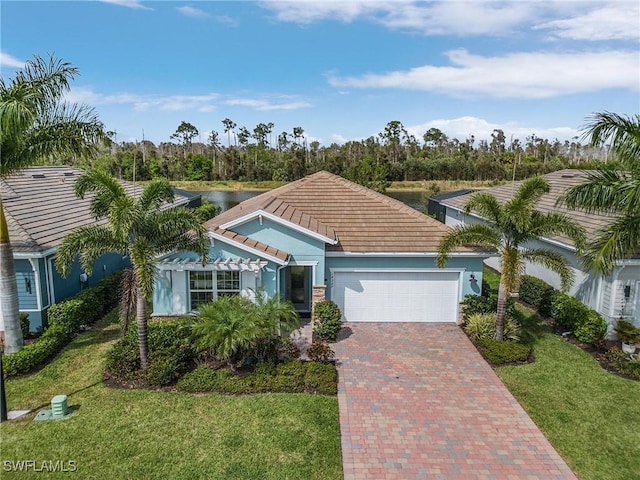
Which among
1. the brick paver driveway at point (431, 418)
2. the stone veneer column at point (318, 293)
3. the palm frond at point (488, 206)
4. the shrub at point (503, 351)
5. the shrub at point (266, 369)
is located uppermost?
the palm frond at point (488, 206)

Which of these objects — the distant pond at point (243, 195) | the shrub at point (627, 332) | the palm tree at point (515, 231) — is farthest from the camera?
the distant pond at point (243, 195)

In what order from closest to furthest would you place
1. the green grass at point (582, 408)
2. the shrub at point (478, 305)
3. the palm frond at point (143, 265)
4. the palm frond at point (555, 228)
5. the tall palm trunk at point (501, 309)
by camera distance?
the green grass at point (582, 408) → the palm frond at point (143, 265) → the palm frond at point (555, 228) → the tall palm trunk at point (501, 309) → the shrub at point (478, 305)

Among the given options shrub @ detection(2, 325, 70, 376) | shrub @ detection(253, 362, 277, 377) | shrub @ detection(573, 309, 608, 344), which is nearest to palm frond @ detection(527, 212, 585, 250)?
shrub @ detection(573, 309, 608, 344)

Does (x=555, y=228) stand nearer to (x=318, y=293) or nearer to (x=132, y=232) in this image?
(x=318, y=293)

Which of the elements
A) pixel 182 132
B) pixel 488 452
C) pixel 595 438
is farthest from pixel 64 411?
pixel 182 132

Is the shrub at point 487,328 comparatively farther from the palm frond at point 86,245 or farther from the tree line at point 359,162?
the tree line at point 359,162

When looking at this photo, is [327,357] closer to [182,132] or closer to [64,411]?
[64,411]

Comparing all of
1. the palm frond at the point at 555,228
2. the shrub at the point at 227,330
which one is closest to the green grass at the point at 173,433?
the shrub at the point at 227,330
